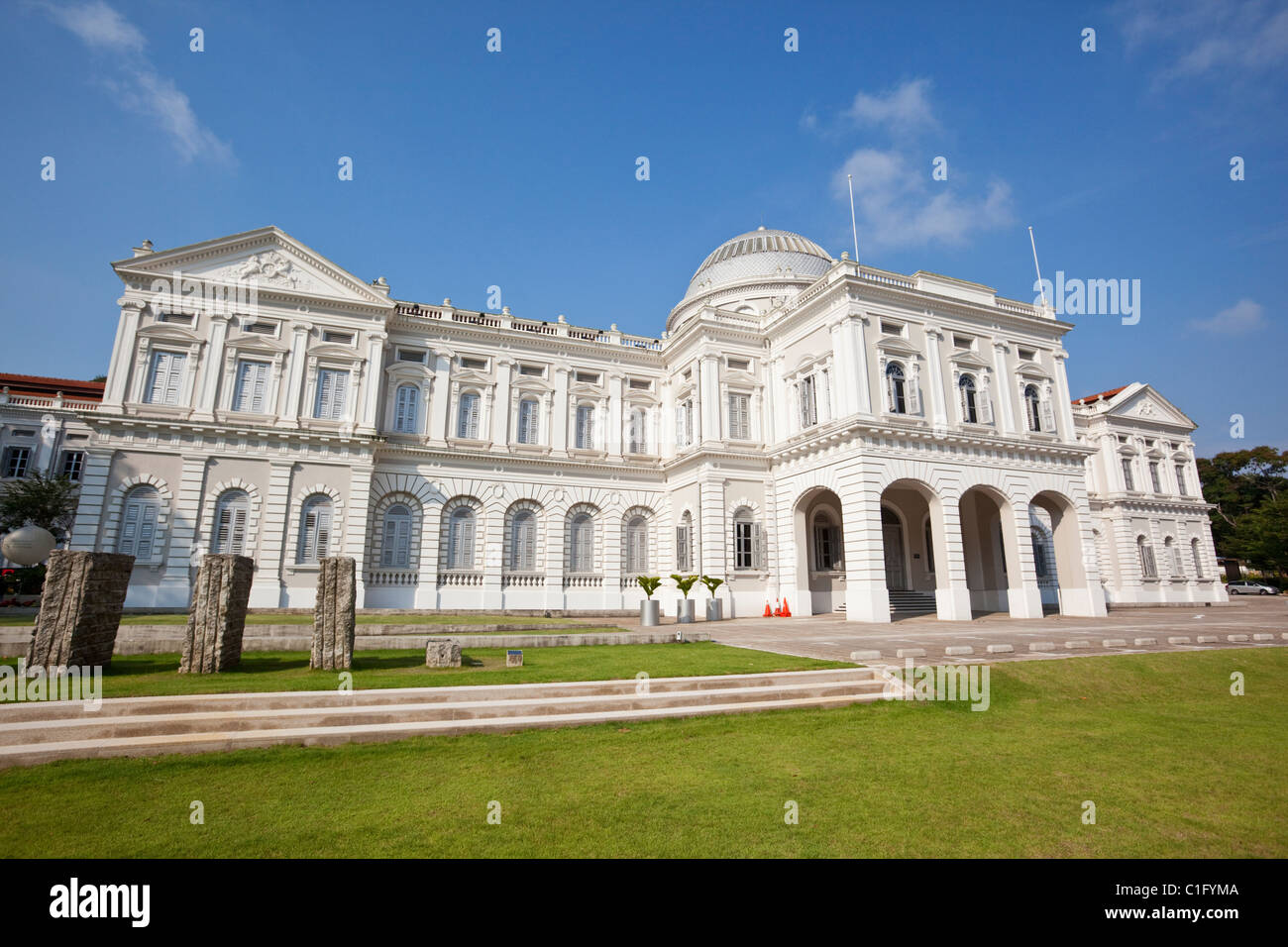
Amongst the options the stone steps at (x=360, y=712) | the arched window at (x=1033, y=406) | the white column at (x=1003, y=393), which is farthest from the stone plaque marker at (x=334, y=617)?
the arched window at (x=1033, y=406)

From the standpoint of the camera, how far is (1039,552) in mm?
31531

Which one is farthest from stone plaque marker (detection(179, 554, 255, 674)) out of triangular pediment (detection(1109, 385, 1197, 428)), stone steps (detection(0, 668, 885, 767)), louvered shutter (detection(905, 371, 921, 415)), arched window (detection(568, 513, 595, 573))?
triangular pediment (detection(1109, 385, 1197, 428))

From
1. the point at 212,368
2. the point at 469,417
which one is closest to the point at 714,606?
the point at 469,417

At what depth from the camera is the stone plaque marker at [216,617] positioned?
982 centimetres

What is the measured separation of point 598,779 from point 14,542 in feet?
67.2

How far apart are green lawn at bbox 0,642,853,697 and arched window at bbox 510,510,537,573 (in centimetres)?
1392

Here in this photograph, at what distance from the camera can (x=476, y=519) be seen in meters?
27.1

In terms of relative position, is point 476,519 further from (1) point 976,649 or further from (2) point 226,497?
(1) point 976,649

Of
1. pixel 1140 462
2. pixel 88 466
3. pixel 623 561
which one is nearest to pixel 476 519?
pixel 623 561

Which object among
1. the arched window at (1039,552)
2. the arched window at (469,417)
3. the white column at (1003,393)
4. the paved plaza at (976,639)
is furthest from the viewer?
the arched window at (1039,552)

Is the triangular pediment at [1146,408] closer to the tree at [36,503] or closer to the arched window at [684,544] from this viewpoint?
the arched window at [684,544]

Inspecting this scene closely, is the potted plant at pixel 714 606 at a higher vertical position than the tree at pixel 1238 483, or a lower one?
lower

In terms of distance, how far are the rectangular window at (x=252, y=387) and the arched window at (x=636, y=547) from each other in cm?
1590

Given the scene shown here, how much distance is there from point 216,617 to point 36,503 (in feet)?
117
